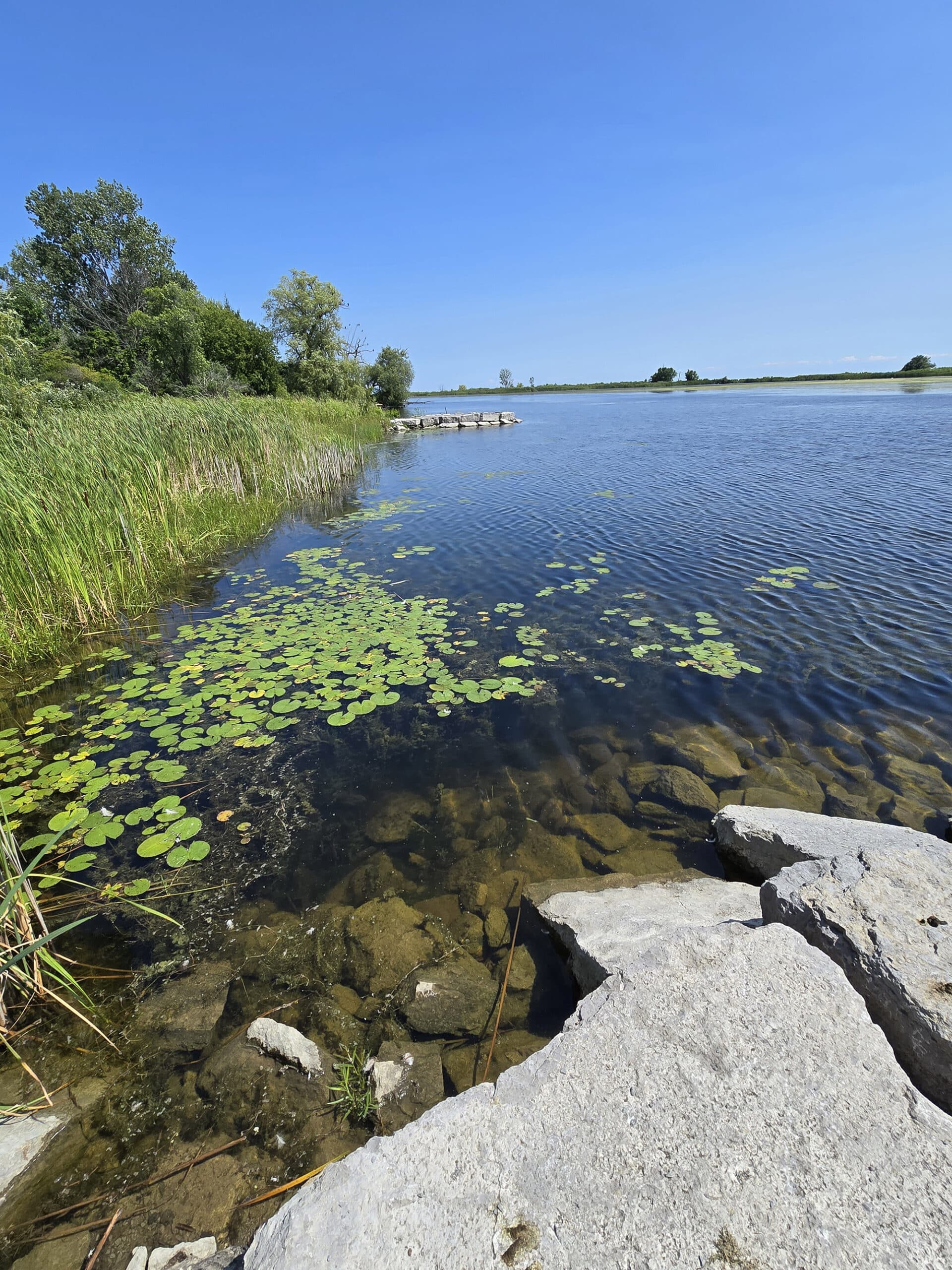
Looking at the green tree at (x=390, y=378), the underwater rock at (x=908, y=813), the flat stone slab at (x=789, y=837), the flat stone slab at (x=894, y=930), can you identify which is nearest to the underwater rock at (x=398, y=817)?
the flat stone slab at (x=789, y=837)

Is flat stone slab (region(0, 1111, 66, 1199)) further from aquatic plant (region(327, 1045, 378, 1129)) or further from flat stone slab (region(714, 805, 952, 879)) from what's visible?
flat stone slab (region(714, 805, 952, 879))

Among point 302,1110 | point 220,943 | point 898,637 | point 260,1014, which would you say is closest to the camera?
point 302,1110

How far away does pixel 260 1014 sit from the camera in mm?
2764

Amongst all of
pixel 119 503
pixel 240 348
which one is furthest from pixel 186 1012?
pixel 240 348

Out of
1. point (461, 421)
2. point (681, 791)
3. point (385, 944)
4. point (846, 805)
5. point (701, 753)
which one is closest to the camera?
point (385, 944)

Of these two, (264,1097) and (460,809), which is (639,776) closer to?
(460,809)

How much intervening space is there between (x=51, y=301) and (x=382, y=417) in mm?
30076

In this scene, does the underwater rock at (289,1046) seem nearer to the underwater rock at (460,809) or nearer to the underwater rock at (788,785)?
the underwater rock at (460,809)

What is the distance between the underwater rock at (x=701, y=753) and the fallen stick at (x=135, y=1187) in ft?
12.2

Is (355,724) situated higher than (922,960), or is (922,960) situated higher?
(922,960)

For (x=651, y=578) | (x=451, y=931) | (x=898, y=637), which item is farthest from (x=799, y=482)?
(x=451, y=931)

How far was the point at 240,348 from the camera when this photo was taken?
34.4 metres

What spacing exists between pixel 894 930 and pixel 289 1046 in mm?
2699

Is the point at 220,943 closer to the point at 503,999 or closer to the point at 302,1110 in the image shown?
the point at 302,1110
